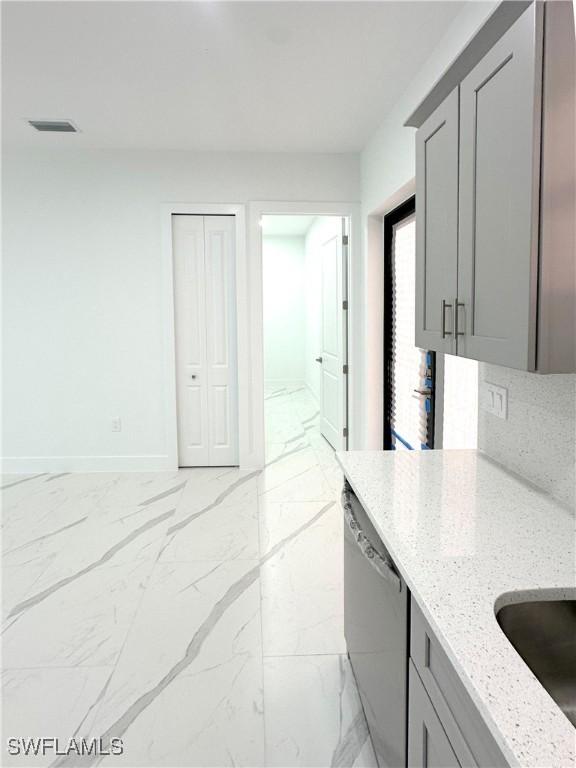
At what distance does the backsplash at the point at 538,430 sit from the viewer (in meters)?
1.47

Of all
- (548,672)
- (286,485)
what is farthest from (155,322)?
(548,672)

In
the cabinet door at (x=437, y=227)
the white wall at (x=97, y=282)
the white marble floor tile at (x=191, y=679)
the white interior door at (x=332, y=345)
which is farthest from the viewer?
the white interior door at (x=332, y=345)

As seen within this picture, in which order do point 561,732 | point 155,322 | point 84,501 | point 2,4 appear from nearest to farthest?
point 561,732 → point 2,4 → point 84,501 → point 155,322

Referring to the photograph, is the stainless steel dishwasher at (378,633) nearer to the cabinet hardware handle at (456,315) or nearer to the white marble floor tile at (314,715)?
the white marble floor tile at (314,715)

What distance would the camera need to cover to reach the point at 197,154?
173 inches

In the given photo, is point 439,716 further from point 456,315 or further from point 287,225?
point 287,225

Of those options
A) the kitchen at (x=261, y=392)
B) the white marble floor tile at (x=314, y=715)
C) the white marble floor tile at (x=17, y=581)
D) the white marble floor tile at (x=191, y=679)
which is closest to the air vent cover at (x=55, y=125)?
the kitchen at (x=261, y=392)

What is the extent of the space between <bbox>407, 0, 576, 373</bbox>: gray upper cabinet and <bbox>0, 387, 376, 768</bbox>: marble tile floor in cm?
139

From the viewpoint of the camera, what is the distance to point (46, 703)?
1.90m

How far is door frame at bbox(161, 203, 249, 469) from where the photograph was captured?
446 centimetres

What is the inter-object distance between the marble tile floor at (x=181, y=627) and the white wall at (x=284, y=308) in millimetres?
5560

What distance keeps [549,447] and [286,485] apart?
2872 mm

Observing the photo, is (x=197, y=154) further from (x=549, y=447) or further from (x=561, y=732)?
(x=561, y=732)

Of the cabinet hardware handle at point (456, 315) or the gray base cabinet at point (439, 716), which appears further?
the cabinet hardware handle at point (456, 315)
